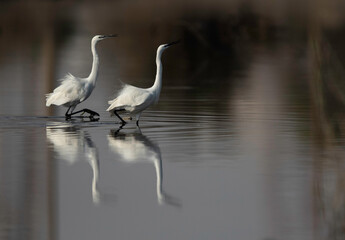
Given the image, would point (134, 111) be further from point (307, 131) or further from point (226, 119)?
point (307, 131)

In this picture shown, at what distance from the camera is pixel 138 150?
45.6ft

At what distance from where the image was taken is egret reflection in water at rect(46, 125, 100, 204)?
12.7 meters

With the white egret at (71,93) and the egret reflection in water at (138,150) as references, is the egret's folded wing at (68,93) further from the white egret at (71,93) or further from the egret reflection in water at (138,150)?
the egret reflection in water at (138,150)

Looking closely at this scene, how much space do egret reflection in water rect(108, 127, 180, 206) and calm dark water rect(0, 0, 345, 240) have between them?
2 centimetres

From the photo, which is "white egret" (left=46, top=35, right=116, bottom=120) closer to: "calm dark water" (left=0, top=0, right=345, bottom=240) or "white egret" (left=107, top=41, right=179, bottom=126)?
"calm dark water" (left=0, top=0, right=345, bottom=240)

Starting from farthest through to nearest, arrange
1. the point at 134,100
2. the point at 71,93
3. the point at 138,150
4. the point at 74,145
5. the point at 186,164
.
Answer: the point at 71,93 → the point at 134,100 → the point at 74,145 → the point at 138,150 → the point at 186,164

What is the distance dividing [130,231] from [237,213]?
1.15 metres

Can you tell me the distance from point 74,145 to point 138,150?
1.04 metres

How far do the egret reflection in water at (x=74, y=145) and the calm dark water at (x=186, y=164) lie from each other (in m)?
0.02

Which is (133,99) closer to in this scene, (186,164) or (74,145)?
(74,145)

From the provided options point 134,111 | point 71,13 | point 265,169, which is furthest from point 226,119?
point 71,13

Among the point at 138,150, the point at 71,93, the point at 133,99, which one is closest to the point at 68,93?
the point at 71,93

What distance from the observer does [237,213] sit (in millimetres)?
9969

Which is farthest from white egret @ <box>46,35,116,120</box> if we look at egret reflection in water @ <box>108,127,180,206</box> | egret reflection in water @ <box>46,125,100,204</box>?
egret reflection in water @ <box>108,127,180,206</box>
